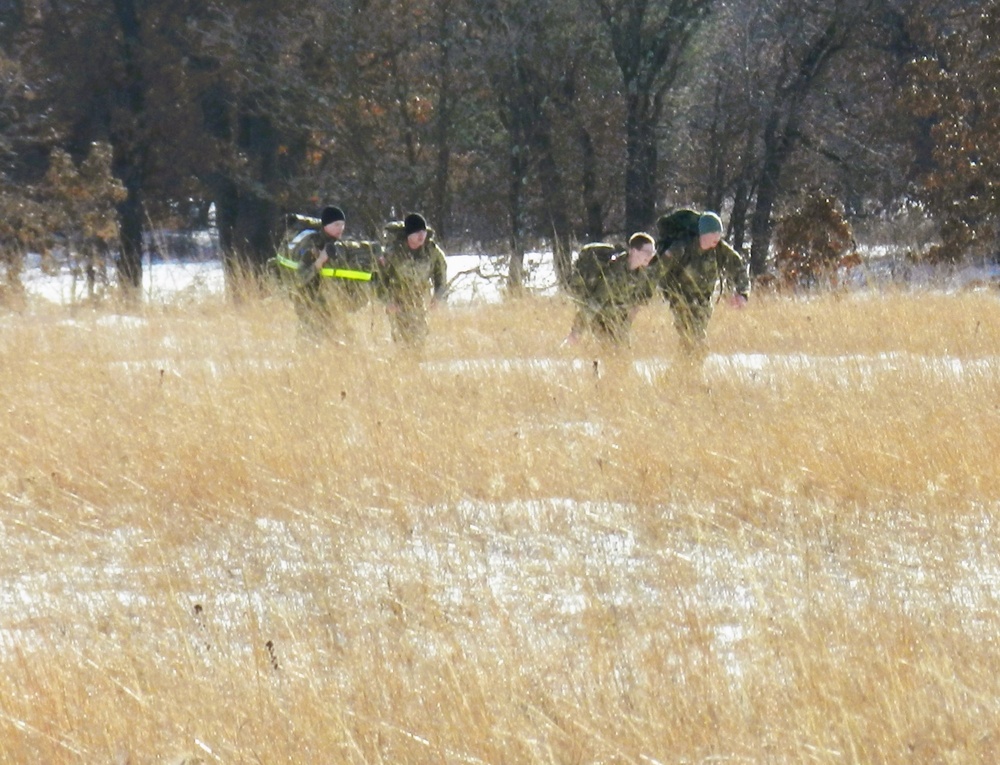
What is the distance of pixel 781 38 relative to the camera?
22.9m

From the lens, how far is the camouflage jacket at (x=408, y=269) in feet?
35.3

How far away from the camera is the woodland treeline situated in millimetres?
22016

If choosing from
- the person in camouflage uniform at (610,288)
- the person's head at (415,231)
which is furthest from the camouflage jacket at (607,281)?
the person's head at (415,231)

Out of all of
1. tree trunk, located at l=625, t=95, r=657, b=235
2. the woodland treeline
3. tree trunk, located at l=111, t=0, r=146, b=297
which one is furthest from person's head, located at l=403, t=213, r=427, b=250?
tree trunk, located at l=111, t=0, r=146, b=297

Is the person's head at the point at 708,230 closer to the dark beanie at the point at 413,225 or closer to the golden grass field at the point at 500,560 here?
the golden grass field at the point at 500,560

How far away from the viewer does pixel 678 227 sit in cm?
1012

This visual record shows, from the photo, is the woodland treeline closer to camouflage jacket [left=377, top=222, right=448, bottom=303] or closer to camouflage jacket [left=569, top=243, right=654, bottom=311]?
camouflage jacket [left=377, top=222, right=448, bottom=303]

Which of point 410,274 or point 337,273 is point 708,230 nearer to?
point 410,274

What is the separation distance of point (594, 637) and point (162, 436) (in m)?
3.81

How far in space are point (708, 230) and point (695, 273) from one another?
0.39 metres

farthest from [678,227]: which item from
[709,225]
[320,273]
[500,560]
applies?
[500,560]

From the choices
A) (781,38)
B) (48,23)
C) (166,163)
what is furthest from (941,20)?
(48,23)

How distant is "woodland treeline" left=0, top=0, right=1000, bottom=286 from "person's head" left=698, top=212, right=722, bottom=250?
10345 mm

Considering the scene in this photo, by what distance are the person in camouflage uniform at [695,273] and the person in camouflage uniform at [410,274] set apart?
1626 mm
